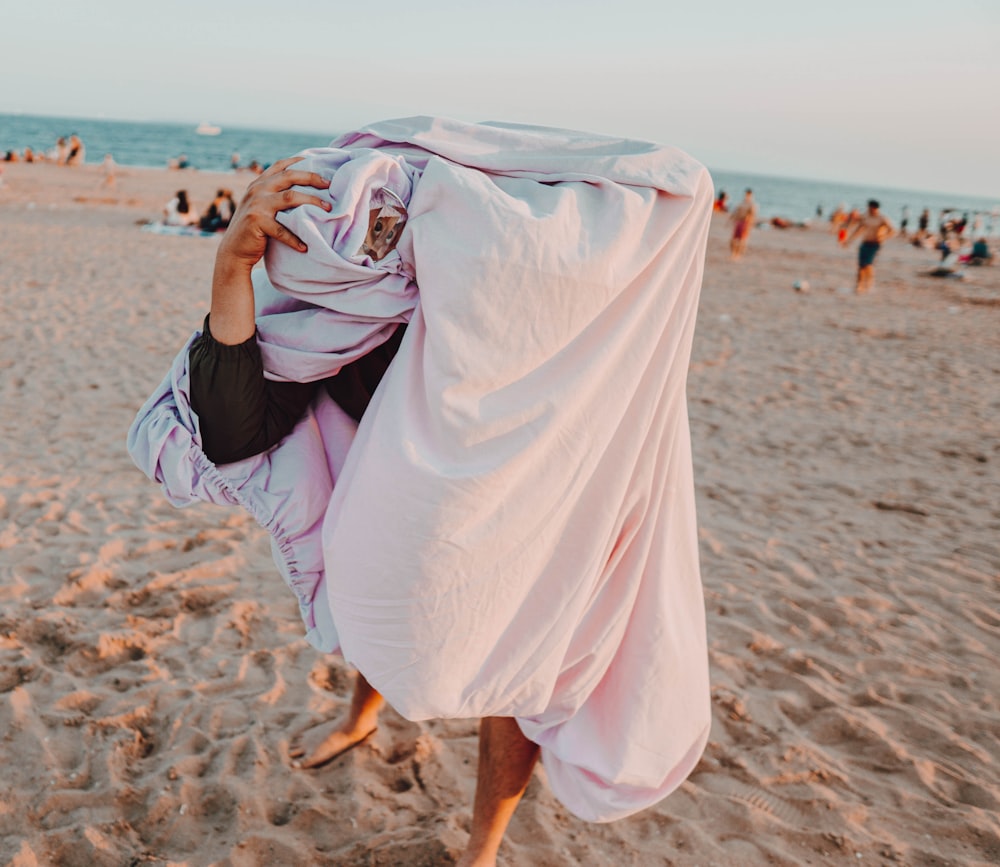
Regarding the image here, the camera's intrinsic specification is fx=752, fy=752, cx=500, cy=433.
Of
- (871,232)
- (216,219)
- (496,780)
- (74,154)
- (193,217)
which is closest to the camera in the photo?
(496,780)

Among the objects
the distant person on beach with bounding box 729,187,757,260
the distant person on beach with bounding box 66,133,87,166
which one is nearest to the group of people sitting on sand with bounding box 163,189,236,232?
the distant person on beach with bounding box 729,187,757,260

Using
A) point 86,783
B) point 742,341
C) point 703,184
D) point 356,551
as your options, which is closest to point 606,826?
point 356,551

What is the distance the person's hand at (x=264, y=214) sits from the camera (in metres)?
1.43

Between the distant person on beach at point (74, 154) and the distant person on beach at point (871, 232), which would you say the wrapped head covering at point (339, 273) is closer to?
the distant person on beach at point (871, 232)

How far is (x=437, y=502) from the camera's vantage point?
4.65 ft

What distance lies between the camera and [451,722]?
276cm

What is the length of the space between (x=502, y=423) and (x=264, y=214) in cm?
60

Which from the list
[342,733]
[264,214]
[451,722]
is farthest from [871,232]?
[264,214]

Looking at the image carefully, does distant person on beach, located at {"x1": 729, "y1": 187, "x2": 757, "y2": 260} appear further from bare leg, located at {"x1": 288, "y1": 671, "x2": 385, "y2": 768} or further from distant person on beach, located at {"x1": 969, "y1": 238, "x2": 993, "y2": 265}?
bare leg, located at {"x1": 288, "y1": 671, "x2": 385, "y2": 768}

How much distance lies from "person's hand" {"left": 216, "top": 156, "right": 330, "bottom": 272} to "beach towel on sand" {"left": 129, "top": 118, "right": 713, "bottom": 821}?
0.04 meters

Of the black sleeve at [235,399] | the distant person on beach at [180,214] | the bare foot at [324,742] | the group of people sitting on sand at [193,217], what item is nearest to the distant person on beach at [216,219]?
the group of people sitting on sand at [193,217]

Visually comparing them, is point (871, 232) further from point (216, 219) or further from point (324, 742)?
point (324, 742)

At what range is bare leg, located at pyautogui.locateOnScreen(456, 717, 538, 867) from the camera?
1.88 meters

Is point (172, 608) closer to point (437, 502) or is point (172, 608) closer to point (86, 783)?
point (86, 783)
